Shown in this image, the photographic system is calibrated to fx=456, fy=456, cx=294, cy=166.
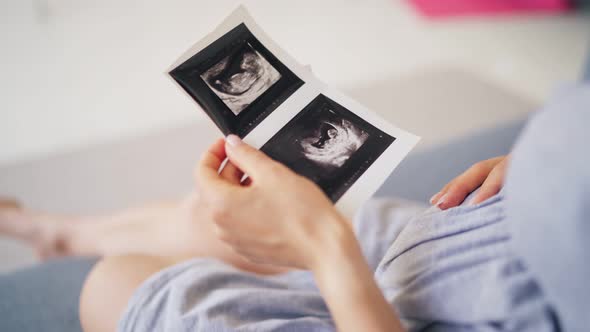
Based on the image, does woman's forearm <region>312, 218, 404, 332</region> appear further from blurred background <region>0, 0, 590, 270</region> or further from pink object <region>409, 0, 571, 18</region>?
pink object <region>409, 0, 571, 18</region>

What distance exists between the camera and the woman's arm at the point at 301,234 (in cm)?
43

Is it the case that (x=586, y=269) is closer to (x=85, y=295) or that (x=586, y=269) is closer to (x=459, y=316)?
(x=459, y=316)

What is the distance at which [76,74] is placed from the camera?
166cm

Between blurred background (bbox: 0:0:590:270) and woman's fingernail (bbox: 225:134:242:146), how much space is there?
67 centimetres

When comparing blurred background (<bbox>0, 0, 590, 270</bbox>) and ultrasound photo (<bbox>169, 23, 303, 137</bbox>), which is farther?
blurred background (<bbox>0, 0, 590, 270</bbox>)

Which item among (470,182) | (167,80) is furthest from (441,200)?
(167,80)

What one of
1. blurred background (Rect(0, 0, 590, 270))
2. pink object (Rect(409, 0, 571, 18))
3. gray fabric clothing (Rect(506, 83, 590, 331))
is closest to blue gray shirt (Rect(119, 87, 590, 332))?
gray fabric clothing (Rect(506, 83, 590, 331))

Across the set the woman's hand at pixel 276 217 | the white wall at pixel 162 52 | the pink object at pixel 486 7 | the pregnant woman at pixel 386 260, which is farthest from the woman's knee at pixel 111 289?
the pink object at pixel 486 7

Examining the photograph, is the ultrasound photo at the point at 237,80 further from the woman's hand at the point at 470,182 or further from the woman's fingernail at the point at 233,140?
the woman's hand at the point at 470,182

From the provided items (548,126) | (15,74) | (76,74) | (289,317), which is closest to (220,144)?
(289,317)

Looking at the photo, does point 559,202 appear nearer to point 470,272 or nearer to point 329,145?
point 470,272

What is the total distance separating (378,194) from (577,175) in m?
0.57

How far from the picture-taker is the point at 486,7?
218 cm

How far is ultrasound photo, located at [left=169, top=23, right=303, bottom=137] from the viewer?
56 centimetres
